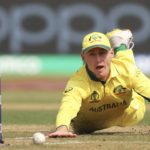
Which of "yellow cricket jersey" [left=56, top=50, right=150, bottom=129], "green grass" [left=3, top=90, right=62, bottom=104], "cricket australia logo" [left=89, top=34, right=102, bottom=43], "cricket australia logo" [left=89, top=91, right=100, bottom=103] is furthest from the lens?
"green grass" [left=3, top=90, right=62, bottom=104]

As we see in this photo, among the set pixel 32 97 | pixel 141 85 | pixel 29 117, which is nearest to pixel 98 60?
pixel 141 85

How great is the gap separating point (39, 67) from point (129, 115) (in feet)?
51.1

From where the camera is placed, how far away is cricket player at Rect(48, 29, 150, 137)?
8039 mm

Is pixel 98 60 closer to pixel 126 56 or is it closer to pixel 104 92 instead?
pixel 104 92

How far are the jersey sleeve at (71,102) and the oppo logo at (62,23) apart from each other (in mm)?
14984

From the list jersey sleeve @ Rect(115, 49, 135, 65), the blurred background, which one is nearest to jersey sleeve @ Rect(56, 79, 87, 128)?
jersey sleeve @ Rect(115, 49, 135, 65)

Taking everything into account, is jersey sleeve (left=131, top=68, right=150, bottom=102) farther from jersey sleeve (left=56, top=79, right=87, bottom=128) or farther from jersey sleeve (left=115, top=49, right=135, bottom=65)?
jersey sleeve (left=56, top=79, right=87, bottom=128)

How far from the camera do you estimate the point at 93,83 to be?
841 cm

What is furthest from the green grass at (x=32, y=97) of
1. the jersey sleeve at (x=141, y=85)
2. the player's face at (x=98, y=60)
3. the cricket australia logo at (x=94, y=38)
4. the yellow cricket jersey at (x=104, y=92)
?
the cricket australia logo at (x=94, y=38)

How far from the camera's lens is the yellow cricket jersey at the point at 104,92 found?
8203 millimetres

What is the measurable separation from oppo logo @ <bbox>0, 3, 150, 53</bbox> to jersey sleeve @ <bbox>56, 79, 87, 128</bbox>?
15.0 meters

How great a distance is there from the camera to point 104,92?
27.7ft

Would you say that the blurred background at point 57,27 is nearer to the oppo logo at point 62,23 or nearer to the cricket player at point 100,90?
the oppo logo at point 62,23

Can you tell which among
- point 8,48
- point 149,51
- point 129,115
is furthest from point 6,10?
point 129,115
